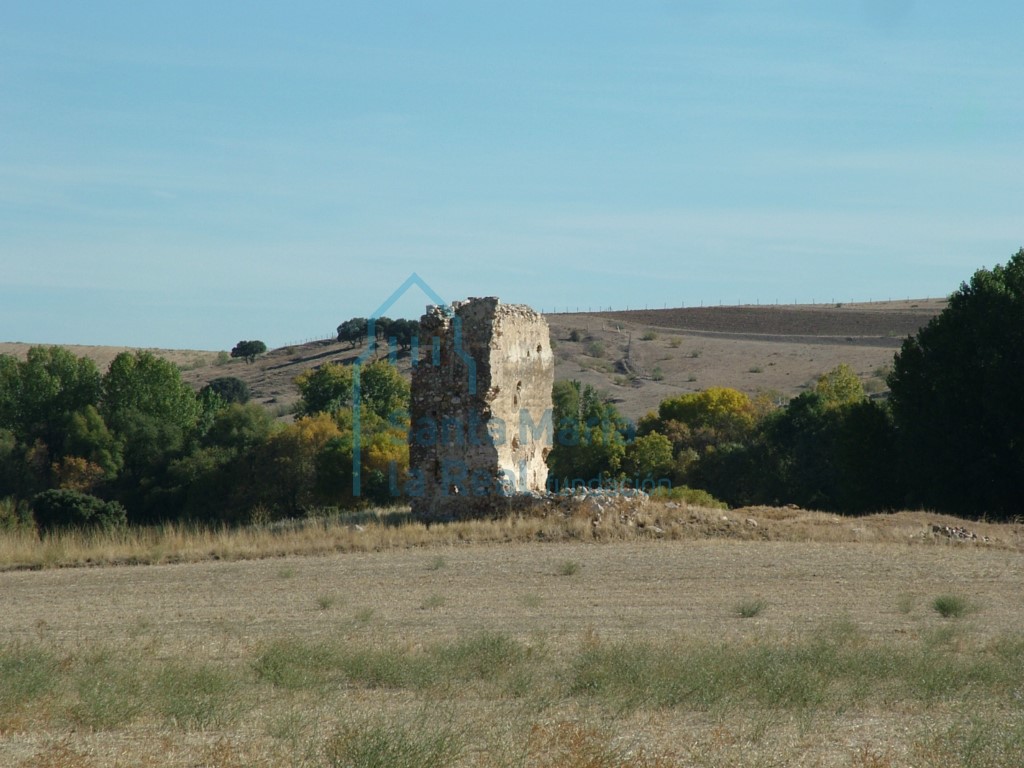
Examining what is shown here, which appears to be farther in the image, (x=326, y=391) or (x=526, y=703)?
(x=326, y=391)

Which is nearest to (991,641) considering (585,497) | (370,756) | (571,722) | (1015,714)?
(1015,714)

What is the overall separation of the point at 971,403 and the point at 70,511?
21.8 m

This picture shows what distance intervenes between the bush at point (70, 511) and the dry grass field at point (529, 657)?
46.8ft

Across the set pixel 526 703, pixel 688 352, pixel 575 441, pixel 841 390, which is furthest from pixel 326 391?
pixel 526 703

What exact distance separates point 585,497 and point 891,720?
36.0 ft

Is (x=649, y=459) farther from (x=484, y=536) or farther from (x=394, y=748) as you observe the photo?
(x=394, y=748)

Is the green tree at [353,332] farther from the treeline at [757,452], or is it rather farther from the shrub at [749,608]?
the shrub at [749,608]

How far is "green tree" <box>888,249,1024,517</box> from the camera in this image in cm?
2516

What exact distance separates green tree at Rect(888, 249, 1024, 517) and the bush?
1902 cm

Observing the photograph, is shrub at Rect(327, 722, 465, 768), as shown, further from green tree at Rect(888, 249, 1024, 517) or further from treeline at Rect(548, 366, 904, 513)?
treeline at Rect(548, 366, 904, 513)

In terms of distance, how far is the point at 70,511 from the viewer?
31047 mm

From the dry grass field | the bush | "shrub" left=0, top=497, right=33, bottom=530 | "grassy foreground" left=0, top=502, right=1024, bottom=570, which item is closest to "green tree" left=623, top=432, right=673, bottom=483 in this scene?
the bush

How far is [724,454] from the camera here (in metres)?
36.3

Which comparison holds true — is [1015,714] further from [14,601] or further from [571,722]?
[14,601]
